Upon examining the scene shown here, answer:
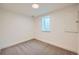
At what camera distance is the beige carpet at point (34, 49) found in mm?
847

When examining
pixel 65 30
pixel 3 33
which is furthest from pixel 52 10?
pixel 3 33

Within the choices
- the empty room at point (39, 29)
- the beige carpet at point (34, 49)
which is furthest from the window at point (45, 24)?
the beige carpet at point (34, 49)

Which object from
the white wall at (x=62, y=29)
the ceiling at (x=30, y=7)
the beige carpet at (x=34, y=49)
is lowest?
the beige carpet at (x=34, y=49)

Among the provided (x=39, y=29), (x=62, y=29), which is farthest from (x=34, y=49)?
(x=62, y=29)

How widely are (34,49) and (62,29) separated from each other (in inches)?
10.2

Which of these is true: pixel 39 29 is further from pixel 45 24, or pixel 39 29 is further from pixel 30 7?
pixel 30 7

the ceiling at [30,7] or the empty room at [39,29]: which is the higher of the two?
the ceiling at [30,7]

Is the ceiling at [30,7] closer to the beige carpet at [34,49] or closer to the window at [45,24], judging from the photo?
the window at [45,24]

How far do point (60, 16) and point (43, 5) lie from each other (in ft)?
0.50

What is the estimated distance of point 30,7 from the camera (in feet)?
2.79

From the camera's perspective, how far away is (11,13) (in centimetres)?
87

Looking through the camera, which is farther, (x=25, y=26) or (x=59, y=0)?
(x=25, y=26)

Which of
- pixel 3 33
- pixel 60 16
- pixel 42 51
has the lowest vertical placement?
pixel 42 51

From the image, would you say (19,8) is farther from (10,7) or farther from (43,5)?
(43,5)
